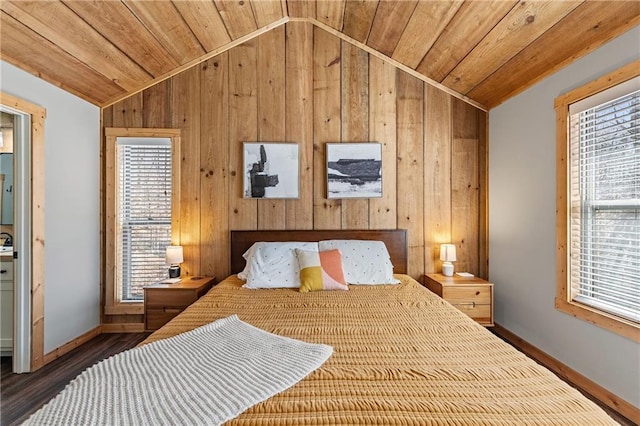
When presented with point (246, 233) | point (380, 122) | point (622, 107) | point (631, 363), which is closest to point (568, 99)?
point (622, 107)

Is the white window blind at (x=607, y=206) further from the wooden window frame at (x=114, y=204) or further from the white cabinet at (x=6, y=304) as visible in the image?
the white cabinet at (x=6, y=304)

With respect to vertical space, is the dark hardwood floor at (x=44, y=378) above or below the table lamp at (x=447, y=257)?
below

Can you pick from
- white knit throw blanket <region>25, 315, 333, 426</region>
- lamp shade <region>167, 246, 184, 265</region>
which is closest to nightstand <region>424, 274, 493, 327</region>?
white knit throw blanket <region>25, 315, 333, 426</region>

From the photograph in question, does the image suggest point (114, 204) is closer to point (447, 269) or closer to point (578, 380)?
point (447, 269)

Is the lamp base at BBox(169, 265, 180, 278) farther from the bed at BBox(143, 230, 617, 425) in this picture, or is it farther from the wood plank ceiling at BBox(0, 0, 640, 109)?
the wood plank ceiling at BBox(0, 0, 640, 109)

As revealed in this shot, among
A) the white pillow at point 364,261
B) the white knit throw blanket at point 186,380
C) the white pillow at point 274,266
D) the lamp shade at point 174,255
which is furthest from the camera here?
the lamp shade at point 174,255

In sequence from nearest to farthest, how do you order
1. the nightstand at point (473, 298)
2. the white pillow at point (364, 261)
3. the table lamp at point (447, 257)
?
the white pillow at point (364, 261)
the nightstand at point (473, 298)
the table lamp at point (447, 257)

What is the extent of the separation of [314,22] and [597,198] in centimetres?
284

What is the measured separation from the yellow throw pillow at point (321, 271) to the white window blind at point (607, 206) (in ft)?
5.65

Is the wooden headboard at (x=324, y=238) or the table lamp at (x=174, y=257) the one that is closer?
the table lamp at (x=174, y=257)

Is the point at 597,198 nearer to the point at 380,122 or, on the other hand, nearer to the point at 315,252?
the point at 380,122

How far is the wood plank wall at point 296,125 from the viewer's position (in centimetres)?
304

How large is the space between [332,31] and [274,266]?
2.39 meters

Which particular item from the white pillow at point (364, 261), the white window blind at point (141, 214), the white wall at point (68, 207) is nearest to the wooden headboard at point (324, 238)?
the white pillow at point (364, 261)
